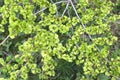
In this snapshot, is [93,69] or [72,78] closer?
[93,69]

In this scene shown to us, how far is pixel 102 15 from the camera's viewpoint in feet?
9.18

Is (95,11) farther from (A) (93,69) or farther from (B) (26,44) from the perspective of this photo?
(B) (26,44)

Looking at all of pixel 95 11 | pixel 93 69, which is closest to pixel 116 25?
pixel 95 11

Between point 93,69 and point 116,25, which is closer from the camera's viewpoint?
point 93,69

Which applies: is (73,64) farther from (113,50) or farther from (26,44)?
(26,44)

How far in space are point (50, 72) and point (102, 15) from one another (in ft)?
2.52

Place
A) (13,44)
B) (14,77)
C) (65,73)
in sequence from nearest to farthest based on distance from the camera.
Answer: (14,77)
(65,73)
(13,44)

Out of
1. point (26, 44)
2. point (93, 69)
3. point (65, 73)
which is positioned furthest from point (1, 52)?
point (93, 69)

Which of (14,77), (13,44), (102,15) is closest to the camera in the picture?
(14,77)

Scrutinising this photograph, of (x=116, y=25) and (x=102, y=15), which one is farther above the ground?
(x=102, y=15)

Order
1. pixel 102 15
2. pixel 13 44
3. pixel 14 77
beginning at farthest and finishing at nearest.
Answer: pixel 13 44
pixel 102 15
pixel 14 77

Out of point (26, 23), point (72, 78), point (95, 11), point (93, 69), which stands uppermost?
point (26, 23)

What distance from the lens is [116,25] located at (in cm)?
405

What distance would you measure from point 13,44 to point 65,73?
828 millimetres
